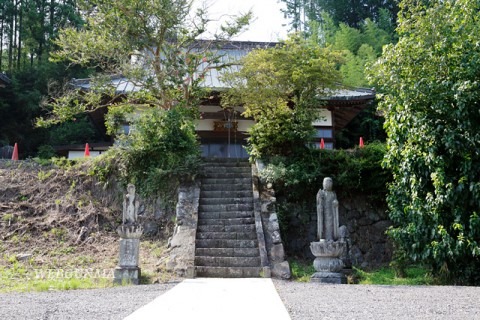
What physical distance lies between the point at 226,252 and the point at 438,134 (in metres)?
4.48

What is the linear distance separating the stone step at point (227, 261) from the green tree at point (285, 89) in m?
4.01

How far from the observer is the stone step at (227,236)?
9828 mm

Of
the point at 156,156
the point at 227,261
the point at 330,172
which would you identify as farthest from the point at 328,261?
the point at 156,156

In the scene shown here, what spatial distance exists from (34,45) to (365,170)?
22977 millimetres

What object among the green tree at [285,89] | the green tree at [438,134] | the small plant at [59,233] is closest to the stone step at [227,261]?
the green tree at [438,134]

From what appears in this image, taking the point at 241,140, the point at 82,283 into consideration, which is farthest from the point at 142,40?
the point at 82,283

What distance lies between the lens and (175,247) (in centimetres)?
945

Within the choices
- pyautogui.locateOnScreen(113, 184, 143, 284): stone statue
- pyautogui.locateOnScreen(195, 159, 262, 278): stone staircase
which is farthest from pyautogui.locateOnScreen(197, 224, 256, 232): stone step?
pyautogui.locateOnScreen(113, 184, 143, 284): stone statue

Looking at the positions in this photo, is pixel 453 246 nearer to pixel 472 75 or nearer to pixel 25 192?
pixel 472 75

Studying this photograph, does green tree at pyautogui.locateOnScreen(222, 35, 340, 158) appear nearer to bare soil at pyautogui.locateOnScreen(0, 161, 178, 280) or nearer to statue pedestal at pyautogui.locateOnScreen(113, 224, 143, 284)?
bare soil at pyautogui.locateOnScreen(0, 161, 178, 280)

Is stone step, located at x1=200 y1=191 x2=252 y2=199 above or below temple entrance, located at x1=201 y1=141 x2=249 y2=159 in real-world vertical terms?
below

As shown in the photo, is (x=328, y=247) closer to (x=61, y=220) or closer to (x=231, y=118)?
(x=61, y=220)

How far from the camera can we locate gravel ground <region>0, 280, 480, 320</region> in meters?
4.77

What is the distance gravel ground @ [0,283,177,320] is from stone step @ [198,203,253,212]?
12.6ft
